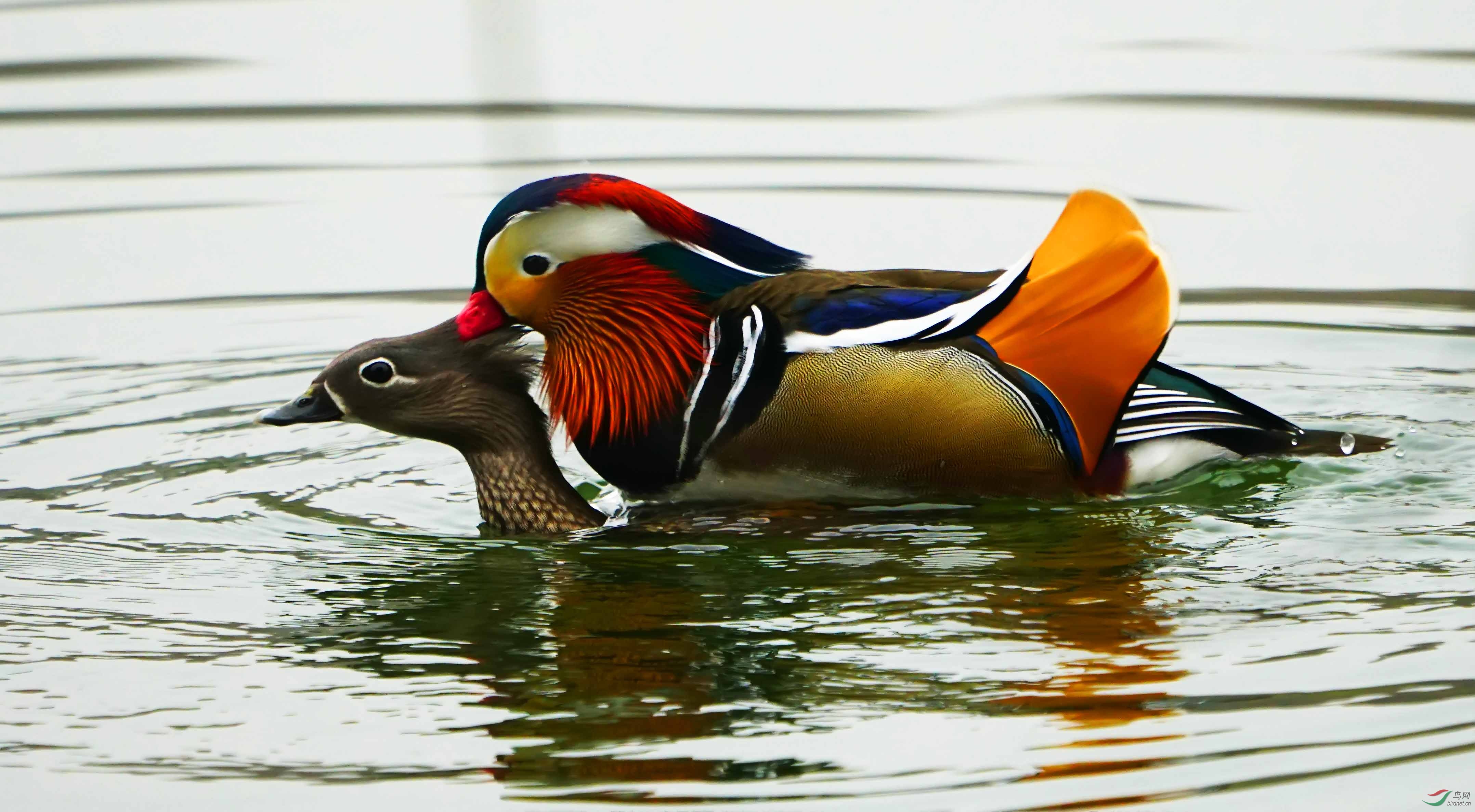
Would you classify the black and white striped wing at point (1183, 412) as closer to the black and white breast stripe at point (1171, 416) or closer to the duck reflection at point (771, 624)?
the black and white breast stripe at point (1171, 416)

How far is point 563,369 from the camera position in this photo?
623 cm

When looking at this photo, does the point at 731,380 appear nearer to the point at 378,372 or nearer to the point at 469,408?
the point at 469,408

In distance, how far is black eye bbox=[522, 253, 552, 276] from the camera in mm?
6051

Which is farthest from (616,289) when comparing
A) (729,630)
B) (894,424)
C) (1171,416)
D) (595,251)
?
(1171,416)

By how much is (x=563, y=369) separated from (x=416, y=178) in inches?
169

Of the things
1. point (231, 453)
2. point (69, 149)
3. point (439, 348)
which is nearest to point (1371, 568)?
point (439, 348)

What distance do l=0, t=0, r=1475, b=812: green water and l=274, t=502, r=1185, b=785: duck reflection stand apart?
0.02 m

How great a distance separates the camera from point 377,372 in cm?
620

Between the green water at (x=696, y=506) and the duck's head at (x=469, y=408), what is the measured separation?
0.18 meters

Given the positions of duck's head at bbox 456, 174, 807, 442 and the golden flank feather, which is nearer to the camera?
the golden flank feather

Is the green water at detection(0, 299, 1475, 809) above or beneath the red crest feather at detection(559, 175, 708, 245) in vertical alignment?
beneath

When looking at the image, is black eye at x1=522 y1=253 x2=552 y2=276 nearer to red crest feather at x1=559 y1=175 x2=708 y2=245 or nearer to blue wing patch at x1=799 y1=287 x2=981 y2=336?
red crest feather at x1=559 y1=175 x2=708 y2=245

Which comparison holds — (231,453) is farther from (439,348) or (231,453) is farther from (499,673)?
(499,673)

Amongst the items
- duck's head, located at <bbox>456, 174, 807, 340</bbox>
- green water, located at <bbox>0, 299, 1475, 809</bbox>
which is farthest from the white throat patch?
green water, located at <bbox>0, 299, 1475, 809</bbox>
